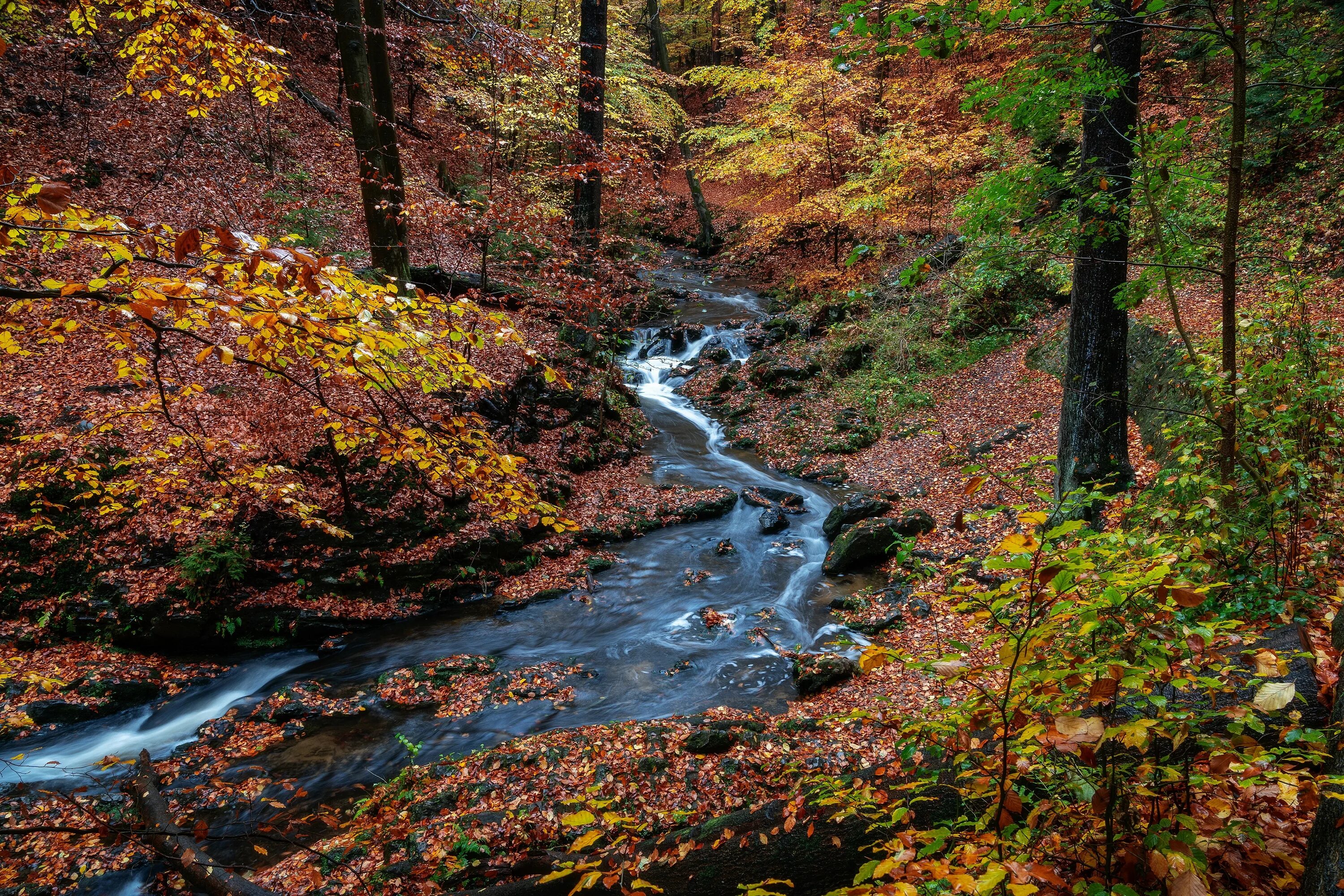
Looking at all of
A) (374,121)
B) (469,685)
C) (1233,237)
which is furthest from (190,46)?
(1233,237)

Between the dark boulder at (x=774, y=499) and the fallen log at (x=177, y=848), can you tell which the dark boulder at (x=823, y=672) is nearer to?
the dark boulder at (x=774, y=499)

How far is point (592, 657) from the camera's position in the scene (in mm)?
7781

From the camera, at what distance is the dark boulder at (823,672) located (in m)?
6.41

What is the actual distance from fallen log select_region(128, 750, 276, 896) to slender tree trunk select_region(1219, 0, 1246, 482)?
563cm

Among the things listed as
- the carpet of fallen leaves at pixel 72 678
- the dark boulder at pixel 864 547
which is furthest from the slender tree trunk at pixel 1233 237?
the carpet of fallen leaves at pixel 72 678

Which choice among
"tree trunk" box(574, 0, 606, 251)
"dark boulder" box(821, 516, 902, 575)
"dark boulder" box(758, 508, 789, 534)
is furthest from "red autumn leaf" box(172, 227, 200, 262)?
"tree trunk" box(574, 0, 606, 251)

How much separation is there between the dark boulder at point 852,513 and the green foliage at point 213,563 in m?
8.16

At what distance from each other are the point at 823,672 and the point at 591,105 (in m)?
10.1

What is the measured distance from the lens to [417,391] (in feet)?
32.1

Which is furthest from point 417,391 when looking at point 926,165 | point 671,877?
point 926,165

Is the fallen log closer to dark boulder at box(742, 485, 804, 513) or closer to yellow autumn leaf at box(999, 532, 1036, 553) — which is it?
yellow autumn leaf at box(999, 532, 1036, 553)

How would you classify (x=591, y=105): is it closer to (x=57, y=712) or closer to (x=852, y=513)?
(x=852, y=513)

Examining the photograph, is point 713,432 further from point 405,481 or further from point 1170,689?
point 1170,689

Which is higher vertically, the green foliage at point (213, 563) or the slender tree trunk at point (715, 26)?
the slender tree trunk at point (715, 26)
